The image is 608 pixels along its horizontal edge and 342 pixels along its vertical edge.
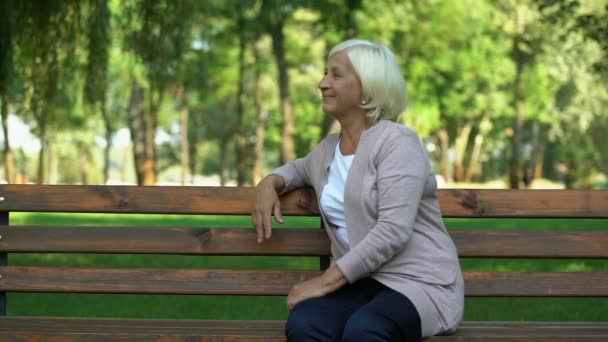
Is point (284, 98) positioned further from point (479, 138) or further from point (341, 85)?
point (341, 85)

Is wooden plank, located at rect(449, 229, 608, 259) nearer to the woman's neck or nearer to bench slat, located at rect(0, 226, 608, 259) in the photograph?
bench slat, located at rect(0, 226, 608, 259)

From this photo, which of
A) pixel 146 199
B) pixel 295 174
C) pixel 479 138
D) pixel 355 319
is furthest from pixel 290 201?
pixel 479 138

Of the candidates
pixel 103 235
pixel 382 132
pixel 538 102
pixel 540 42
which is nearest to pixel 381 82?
pixel 382 132

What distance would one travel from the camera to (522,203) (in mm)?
4098

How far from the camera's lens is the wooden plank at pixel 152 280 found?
406cm

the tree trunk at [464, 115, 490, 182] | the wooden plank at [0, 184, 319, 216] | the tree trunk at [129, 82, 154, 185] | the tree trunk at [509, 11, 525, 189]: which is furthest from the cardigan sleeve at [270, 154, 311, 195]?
the tree trunk at [464, 115, 490, 182]

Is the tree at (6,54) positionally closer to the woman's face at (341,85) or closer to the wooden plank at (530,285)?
the woman's face at (341,85)

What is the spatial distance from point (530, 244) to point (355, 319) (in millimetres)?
1116

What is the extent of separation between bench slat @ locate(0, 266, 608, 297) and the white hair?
0.84 metres

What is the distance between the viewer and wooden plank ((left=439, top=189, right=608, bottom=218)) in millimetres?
4094

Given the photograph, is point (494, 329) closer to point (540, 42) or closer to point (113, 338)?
point (113, 338)

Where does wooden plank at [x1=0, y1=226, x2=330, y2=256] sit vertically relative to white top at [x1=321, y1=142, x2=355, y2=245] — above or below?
below

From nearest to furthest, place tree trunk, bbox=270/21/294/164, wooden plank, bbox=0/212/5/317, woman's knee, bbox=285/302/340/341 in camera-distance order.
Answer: woman's knee, bbox=285/302/340/341, wooden plank, bbox=0/212/5/317, tree trunk, bbox=270/21/294/164

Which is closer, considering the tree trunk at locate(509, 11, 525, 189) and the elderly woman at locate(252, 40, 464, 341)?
the elderly woman at locate(252, 40, 464, 341)
